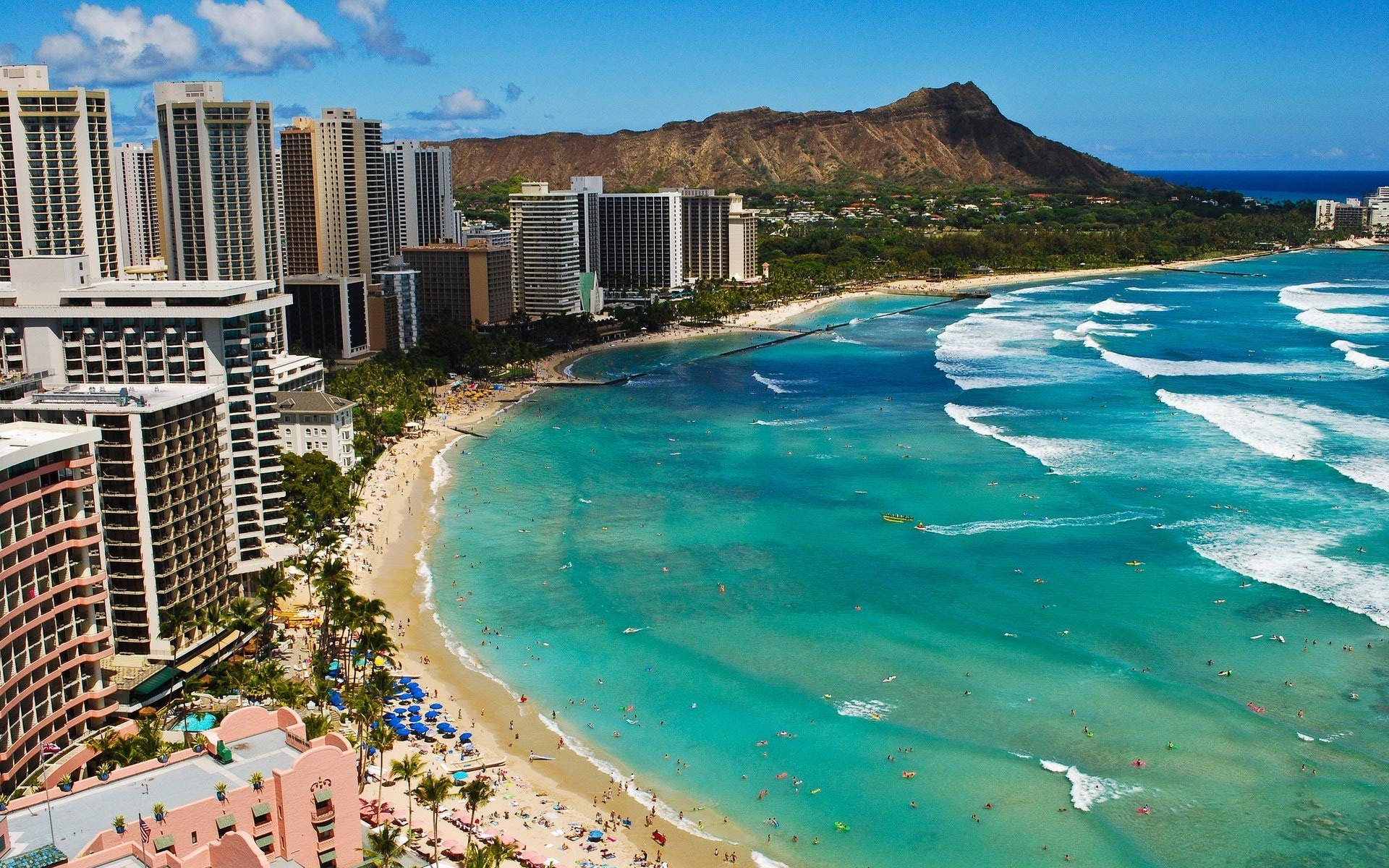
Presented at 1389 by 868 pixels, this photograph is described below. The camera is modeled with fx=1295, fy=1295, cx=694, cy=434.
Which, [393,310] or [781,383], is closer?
[781,383]

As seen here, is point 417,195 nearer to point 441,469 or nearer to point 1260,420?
point 441,469

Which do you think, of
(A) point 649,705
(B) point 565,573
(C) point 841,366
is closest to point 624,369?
(C) point 841,366

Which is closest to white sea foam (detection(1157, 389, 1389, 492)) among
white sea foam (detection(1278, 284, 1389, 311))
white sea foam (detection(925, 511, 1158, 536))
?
white sea foam (detection(925, 511, 1158, 536))

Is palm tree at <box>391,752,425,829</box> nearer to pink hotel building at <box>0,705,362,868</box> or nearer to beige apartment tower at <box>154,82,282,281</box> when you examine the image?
pink hotel building at <box>0,705,362,868</box>

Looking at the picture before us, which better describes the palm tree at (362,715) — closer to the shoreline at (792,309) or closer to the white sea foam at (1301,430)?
the white sea foam at (1301,430)

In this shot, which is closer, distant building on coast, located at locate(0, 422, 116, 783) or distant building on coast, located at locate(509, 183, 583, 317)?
distant building on coast, located at locate(0, 422, 116, 783)

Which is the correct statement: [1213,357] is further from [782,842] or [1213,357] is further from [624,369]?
[782,842]

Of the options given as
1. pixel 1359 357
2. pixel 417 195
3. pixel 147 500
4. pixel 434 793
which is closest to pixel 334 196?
pixel 417 195
